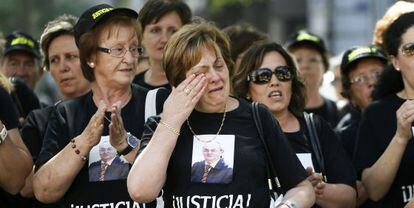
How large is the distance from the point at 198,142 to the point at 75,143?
737 millimetres

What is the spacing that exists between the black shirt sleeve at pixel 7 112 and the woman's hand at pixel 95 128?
2.27ft

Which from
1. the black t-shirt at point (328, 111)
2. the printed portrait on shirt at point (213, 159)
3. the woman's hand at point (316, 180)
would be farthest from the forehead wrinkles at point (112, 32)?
the black t-shirt at point (328, 111)

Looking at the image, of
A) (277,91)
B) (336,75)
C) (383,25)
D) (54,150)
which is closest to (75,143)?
(54,150)

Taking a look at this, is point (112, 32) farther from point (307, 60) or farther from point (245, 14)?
point (245, 14)

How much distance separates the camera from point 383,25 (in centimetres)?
672

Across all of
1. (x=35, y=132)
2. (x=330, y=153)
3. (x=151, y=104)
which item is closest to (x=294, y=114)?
(x=330, y=153)

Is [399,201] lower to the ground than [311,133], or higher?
lower

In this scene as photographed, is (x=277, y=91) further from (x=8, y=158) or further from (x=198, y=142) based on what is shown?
(x=8, y=158)

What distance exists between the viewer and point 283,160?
4727 mm

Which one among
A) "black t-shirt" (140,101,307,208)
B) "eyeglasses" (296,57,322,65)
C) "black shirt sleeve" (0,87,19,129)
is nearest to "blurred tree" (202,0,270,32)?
"eyeglasses" (296,57,322,65)

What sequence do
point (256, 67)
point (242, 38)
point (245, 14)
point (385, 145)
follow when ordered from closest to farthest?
point (385, 145) < point (256, 67) < point (242, 38) < point (245, 14)

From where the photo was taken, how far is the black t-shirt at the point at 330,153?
562cm

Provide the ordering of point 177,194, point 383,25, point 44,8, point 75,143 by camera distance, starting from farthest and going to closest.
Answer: point 44,8 → point 383,25 → point 75,143 → point 177,194

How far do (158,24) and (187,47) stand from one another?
226cm
